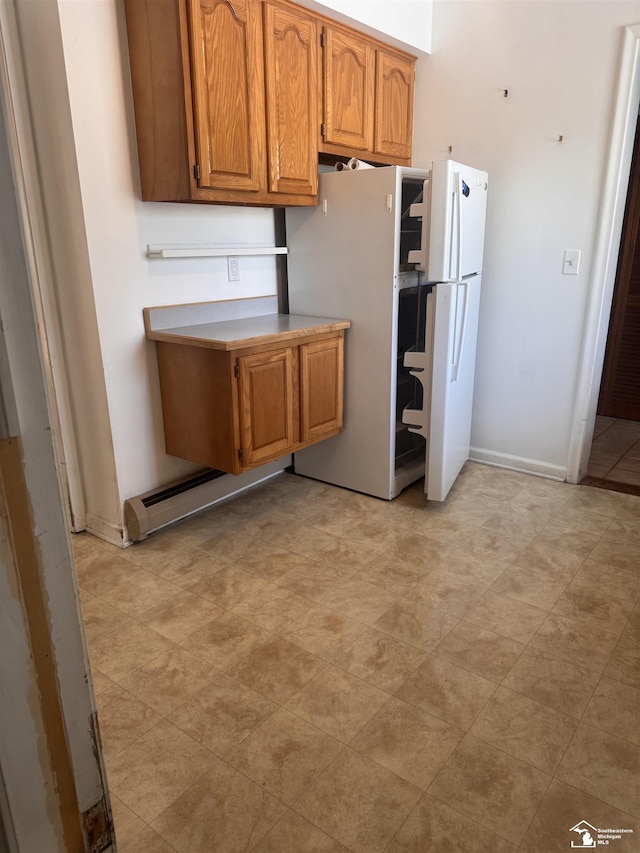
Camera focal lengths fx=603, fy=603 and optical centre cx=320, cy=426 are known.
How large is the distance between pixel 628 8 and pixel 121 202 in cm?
243

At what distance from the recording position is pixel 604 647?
2002 mm

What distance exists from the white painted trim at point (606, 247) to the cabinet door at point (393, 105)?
3.62ft

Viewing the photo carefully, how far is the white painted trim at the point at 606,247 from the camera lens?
2.80 m

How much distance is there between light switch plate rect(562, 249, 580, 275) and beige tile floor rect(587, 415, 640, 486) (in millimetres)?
1154

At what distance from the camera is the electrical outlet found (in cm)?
296

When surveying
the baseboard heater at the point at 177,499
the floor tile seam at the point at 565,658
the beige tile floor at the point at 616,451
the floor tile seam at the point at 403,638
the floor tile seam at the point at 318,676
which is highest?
the baseboard heater at the point at 177,499

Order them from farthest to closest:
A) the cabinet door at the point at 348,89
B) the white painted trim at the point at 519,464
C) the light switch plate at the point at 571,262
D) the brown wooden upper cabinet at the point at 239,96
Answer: the white painted trim at the point at 519,464, the light switch plate at the point at 571,262, the cabinet door at the point at 348,89, the brown wooden upper cabinet at the point at 239,96

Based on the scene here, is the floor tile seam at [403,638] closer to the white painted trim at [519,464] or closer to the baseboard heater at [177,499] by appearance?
the baseboard heater at [177,499]

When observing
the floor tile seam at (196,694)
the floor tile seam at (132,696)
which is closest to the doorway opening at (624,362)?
the floor tile seam at (196,694)

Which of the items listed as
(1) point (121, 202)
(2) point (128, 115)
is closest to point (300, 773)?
(1) point (121, 202)

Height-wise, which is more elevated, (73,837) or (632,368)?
(73,837)

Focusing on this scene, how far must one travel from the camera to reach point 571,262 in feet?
10.2

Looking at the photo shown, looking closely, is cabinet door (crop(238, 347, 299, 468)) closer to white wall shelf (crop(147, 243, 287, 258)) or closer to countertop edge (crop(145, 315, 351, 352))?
countertop edge (crop(145, 315, 351, 352))

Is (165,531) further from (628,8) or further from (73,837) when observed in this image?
(628,8)
